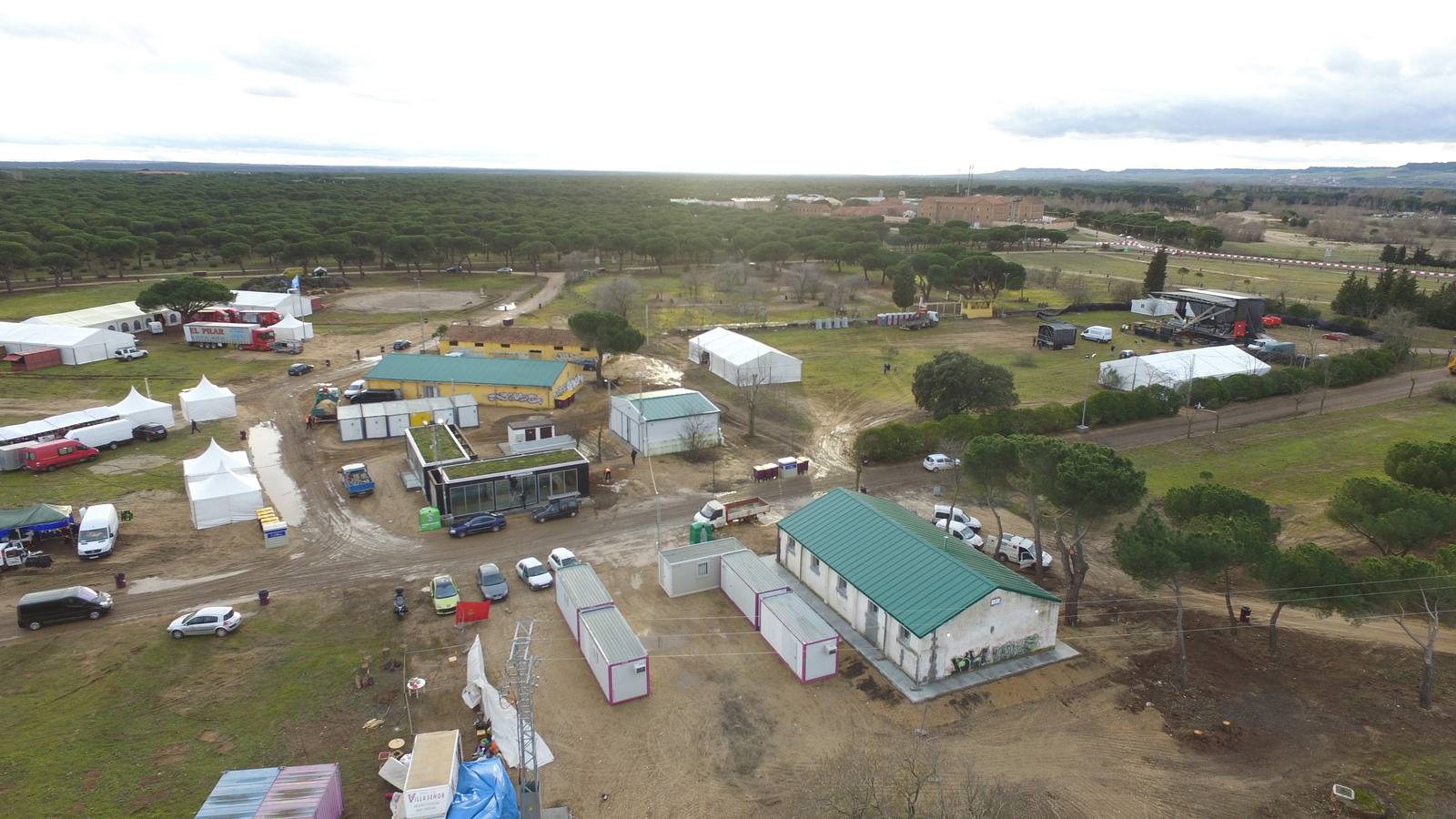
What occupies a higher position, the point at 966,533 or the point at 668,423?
the point at 668,423

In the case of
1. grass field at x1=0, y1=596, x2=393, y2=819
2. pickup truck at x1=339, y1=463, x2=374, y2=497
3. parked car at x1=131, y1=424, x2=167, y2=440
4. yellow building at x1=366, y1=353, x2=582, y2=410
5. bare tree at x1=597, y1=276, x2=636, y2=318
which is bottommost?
grass field at x1=0, y1=596, x2=393, y2=819

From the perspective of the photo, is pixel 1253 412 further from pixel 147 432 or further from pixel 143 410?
pixel 143 410

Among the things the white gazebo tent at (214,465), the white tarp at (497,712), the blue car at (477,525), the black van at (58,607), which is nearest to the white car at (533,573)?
the blue car at (477,525)

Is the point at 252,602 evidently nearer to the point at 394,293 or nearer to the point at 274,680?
the point at 274,680

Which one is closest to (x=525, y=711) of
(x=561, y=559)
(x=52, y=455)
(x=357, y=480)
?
(x=561, y=559)

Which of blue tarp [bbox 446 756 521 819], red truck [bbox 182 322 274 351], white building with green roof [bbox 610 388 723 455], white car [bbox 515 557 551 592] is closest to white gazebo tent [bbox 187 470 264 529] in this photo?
white car [bbox 515 557 551 592]

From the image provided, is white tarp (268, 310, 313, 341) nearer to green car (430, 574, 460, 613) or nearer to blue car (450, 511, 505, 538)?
blue car (450, 511, 505, 538)
